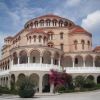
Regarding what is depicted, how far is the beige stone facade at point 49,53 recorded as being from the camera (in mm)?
53625

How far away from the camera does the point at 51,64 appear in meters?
54.9

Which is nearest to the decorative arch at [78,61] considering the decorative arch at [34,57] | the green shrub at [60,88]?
the decorative arch at [34,57]

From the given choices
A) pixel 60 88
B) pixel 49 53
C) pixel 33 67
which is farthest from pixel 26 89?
pixel 49 53

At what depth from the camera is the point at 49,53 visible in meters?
55.4

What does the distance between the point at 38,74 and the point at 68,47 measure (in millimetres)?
14501

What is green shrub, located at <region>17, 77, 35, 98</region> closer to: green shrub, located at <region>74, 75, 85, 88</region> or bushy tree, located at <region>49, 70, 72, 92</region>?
bushy tree, located at <region>49, 70, 72, 92</region>

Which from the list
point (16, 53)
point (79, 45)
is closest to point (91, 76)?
point (79, 45)

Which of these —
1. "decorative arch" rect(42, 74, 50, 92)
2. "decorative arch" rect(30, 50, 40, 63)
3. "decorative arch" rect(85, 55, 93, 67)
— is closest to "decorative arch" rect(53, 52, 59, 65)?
"decorative arch" rect(42, 74, 50, 92)

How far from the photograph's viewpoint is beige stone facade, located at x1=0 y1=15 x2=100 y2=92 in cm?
5362

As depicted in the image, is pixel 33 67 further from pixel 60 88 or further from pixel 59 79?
pixel 60 88

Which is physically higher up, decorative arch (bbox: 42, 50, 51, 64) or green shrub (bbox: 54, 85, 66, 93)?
decorative arch (bbox: 42, 50, 51, 64)

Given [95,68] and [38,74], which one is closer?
[38,74]

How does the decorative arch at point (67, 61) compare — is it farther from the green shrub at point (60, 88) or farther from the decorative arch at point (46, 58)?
the green shrub at point (60, 88)

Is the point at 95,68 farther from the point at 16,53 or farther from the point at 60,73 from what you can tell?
the point at 16,53
